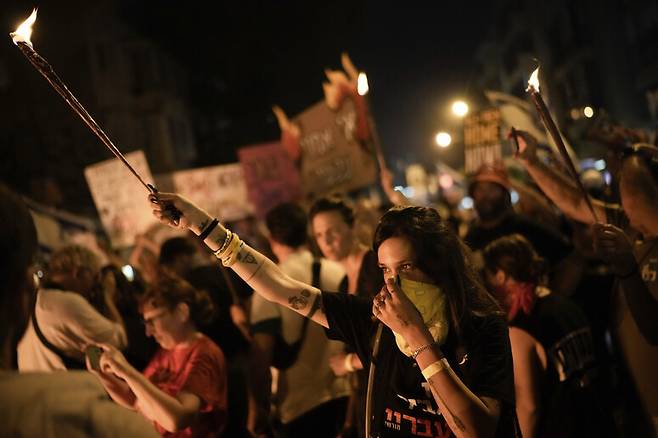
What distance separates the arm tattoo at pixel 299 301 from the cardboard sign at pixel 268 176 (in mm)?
6673

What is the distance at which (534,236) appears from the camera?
5.39m

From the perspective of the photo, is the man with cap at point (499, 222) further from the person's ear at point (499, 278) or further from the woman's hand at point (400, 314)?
the woman's hand at point (400, 314)

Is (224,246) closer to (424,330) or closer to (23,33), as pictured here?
(424,330)

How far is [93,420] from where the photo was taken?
152 centimetres

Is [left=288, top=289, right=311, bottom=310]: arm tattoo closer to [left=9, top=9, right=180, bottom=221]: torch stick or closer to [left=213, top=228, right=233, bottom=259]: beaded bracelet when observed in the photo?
[left=213, top=228, right=233, bottom=259]: beaded bracelet

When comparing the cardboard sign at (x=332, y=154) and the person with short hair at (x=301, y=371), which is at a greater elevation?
the cardboard sign at (x=332, y=154)

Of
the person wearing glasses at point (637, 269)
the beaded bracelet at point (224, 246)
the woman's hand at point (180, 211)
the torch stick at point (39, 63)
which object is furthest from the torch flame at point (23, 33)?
the person wearing glasses at point (637, 269)

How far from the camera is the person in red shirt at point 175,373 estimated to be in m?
3.14

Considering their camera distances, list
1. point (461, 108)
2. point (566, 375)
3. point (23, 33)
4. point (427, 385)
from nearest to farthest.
A: point (427, 385) → point (23, 33) → point (566, 375) → point (461, 108)

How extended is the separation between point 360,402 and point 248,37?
20502 mm

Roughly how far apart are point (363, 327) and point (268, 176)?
7.05 m

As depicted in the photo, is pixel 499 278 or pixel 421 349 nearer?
pixel 421 349

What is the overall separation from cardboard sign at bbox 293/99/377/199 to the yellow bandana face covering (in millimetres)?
4226

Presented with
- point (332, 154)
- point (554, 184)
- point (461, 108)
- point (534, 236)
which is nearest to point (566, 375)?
point (554, 184)
